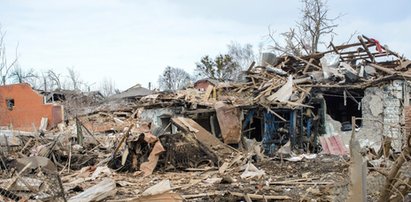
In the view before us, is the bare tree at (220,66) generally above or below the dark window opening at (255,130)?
above

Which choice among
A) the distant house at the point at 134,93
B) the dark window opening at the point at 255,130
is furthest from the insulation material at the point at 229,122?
the distant house at the point at 134,93

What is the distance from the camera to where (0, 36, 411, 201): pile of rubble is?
8.45m

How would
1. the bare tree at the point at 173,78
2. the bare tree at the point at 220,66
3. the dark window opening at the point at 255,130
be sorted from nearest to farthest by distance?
the dark window opening at the point at 255,130, the bare tree at the point at 220,66, the bare tree at the point at 173,78

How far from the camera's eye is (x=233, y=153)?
44.2ft

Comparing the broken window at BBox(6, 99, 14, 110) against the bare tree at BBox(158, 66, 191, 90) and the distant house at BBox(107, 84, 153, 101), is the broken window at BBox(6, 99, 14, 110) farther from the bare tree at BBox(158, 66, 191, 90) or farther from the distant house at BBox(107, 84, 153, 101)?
the bare tree at BBox(158, 66, 191, 90)

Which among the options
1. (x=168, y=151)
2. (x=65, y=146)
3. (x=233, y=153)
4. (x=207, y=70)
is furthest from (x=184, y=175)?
(x=207, y=70)

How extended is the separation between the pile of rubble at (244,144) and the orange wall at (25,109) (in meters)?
6.69

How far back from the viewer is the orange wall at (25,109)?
31000 mm

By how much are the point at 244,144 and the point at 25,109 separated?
71.5 ft

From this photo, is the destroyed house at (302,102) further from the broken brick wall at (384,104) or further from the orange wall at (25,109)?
the orange wall at (25,109)

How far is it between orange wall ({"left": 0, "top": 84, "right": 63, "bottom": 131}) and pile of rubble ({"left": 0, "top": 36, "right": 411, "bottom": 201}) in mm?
6692

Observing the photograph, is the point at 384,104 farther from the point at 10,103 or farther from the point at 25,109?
the point at 10,103

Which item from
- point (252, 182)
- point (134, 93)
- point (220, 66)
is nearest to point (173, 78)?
point (220, 66)

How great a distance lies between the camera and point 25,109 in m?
32.2
